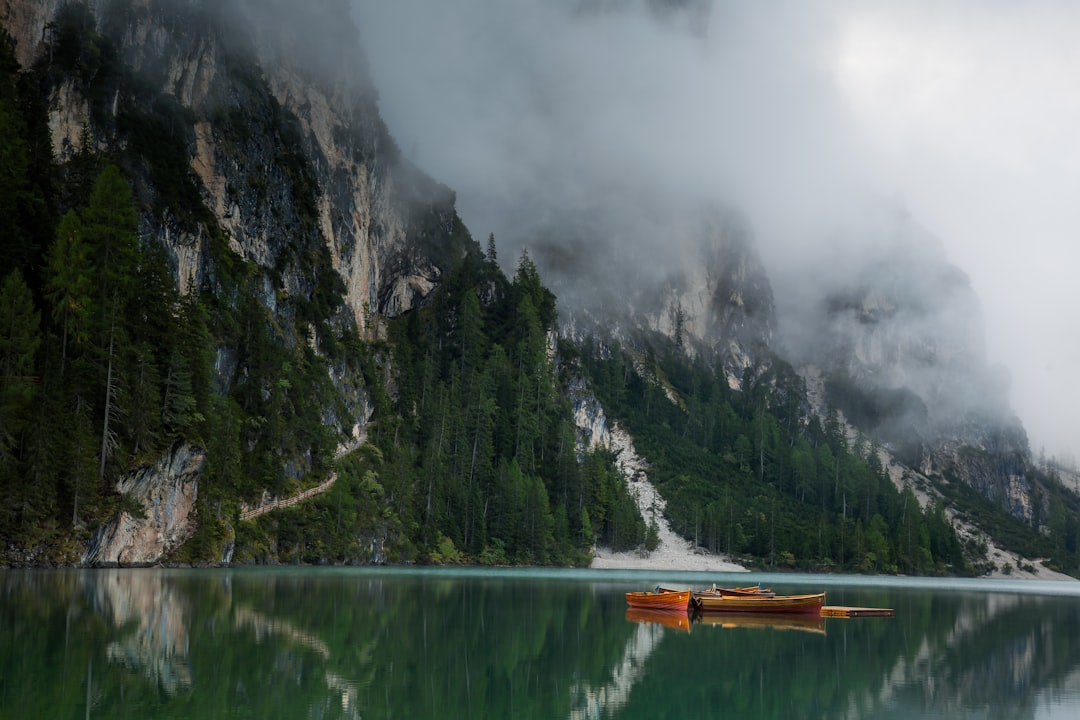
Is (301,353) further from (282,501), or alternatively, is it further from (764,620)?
(764,620)

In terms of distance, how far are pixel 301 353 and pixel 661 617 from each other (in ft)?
234

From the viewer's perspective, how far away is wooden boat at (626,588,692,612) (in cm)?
4525

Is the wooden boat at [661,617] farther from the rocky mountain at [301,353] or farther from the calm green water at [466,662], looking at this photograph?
the rocky mountain at [301,353]

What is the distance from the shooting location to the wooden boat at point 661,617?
4059cm

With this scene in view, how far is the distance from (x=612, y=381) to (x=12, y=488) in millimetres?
138595

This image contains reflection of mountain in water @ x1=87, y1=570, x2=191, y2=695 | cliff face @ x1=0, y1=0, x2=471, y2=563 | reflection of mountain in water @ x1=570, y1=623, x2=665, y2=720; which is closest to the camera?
reflection of mountain in water @ x1=570, y1=623, x2=665, y2=720

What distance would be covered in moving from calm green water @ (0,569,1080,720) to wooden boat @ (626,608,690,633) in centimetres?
72

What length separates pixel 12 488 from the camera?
2005 inches

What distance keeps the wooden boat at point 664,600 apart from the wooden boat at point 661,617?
0.79 ft

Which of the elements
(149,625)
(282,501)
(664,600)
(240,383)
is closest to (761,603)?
(664,600)

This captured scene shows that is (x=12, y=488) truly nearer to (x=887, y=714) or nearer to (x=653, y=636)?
(x=653, y=636)

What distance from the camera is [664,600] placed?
45844mm

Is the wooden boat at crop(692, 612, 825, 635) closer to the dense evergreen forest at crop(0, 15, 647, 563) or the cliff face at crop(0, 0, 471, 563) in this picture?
the dense evergreen forest at crop(0, 15, 647, 563)

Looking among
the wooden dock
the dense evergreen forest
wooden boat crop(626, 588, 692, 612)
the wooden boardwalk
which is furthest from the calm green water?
the wooden boardwalk
